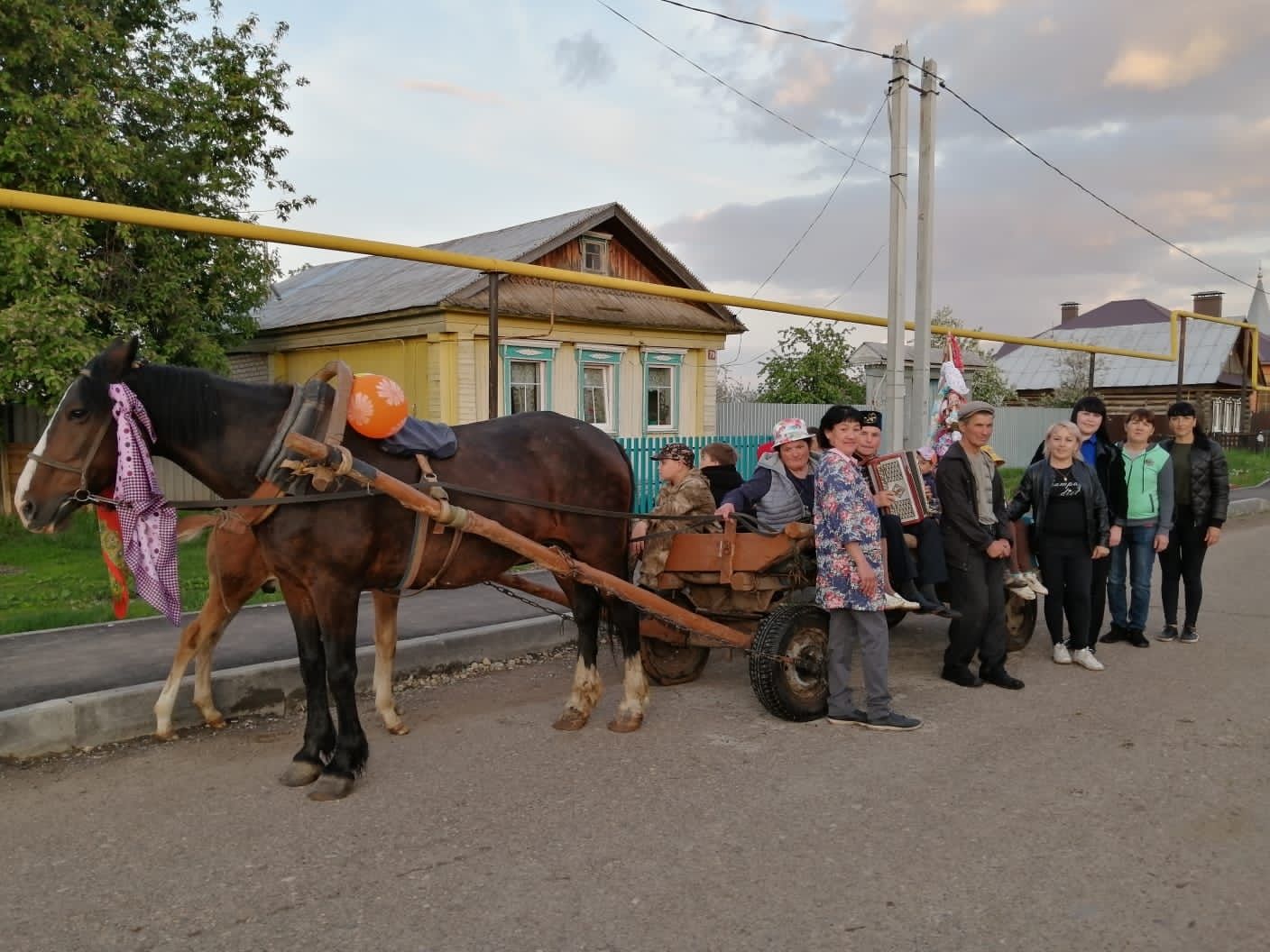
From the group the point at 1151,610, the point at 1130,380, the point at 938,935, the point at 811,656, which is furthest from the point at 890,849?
the point at 1130,380

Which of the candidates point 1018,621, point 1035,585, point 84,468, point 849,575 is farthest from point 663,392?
point 84,468

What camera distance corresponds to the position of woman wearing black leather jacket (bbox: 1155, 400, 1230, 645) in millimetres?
6938

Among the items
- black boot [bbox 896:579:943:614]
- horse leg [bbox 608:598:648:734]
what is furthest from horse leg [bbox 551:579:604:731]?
black boot [bbox 896:579:943:614]

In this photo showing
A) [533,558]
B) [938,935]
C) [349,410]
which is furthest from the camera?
[533,558]

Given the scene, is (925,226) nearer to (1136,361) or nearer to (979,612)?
(979,612)

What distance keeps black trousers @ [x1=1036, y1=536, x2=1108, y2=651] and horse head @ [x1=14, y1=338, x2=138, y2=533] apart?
221 inches

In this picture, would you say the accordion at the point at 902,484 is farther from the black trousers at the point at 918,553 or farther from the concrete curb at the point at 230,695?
the concrete curb at the point at 230,695

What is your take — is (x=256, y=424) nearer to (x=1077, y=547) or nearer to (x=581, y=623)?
(x=581, y=623)

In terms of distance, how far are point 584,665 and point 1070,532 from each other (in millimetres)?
3472

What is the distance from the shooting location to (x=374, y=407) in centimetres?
425

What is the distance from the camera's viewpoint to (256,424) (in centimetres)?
414

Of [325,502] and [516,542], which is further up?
[325,502]

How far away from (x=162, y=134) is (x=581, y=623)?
11.8 meters

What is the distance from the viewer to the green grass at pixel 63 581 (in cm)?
711
